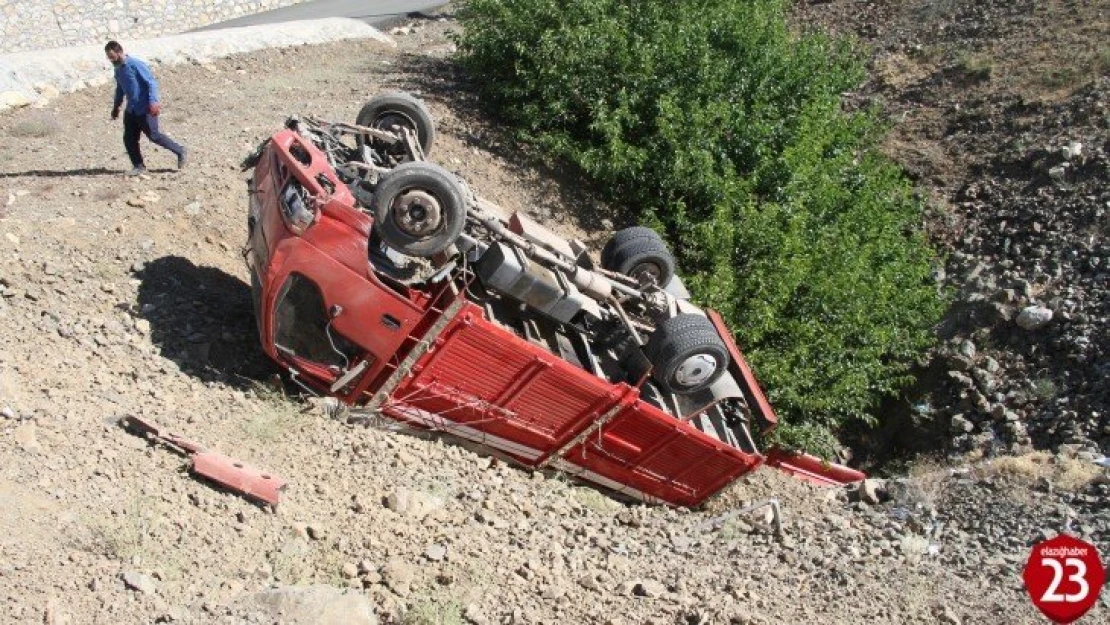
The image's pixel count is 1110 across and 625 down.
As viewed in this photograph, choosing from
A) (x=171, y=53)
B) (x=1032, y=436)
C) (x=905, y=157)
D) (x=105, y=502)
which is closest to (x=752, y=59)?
(x=905, y=157)

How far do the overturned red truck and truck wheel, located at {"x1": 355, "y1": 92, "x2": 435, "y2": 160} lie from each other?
61 centimetres

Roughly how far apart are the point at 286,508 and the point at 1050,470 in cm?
655

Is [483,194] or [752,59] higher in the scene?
[752,59]

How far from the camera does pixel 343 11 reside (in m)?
21.3

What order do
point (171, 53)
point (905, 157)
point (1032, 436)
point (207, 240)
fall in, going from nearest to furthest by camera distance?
1. point (207, 240)
2. point (1032, 436)
3. point (171, 53)
4. point (905, 157)

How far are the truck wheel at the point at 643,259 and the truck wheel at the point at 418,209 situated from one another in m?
2.35

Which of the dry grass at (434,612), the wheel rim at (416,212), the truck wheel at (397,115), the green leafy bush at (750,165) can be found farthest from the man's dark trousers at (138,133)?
the dry grass at (434,612)

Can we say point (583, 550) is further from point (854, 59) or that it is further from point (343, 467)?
point (854, 59)

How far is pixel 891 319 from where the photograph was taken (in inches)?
472

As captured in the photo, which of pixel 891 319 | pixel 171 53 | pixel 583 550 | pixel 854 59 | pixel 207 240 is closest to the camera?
pixel 583 550

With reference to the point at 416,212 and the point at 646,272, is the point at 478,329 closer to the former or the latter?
the point at 416,212

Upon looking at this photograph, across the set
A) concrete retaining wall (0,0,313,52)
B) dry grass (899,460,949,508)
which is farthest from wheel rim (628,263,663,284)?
concrete retaining wall (0,0,313,52)

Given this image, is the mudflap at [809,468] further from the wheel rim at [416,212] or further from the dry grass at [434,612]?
the dry grass at [434,612]

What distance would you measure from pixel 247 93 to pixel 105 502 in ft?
26.5
